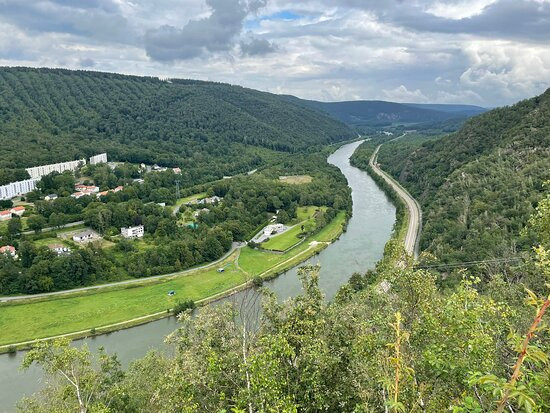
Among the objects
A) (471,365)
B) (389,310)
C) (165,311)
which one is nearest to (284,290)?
(165,311)

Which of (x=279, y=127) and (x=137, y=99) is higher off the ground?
(x=137, y=99)

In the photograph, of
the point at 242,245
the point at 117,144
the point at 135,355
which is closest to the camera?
the point at 135,355

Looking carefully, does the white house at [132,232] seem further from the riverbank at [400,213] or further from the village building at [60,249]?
the riverbank at [400,213]

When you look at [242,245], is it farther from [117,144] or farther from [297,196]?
[117,144]

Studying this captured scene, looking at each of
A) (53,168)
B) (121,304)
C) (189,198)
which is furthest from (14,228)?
(53,168)

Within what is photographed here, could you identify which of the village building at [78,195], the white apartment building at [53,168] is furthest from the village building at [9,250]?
the white apartment building at [53,168]

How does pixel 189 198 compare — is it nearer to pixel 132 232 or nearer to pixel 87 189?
pixel 87 189
